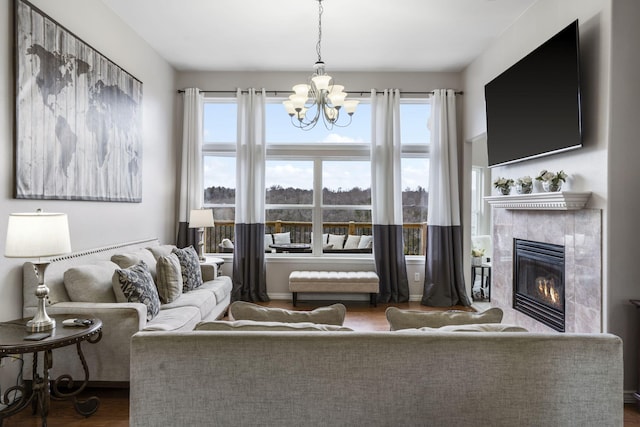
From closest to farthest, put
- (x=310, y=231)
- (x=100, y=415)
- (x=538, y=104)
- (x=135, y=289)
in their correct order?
(x=100, y=415)
(x=135, y=289)
(x=538, y=104)
(x=310, y=231)

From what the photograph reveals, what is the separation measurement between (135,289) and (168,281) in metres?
0.61

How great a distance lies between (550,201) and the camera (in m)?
3.06

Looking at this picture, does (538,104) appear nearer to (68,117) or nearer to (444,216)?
(444,216)

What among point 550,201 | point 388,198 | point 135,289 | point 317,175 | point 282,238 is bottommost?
point 135,289

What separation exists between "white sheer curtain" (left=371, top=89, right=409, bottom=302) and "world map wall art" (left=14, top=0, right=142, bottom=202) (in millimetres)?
3032

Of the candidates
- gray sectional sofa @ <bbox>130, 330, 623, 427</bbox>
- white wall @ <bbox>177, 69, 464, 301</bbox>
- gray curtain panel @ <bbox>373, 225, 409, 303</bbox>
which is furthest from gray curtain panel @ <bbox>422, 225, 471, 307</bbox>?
gray sectional sofa @ <bbox>130, 330, 623, 427</bbox>

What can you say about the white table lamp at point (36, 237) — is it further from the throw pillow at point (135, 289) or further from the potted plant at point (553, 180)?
the potted plant at point (553, 180)

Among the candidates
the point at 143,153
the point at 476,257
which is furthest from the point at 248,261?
the point at 476,257

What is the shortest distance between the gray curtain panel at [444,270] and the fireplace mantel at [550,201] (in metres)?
1.59

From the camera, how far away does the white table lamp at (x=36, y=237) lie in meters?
2.08

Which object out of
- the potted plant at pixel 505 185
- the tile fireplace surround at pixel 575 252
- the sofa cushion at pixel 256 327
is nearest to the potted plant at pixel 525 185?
the tile fireplace surround at pixel 575 252

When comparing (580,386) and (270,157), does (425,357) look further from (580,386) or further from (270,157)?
(270,157)

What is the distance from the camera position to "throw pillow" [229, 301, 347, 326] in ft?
5.65

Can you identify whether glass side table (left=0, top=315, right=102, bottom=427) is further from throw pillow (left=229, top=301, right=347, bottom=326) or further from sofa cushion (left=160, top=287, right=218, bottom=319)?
throw pillow (left=229, top=301, right=347, bottom=326)
